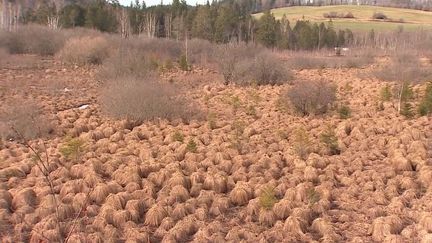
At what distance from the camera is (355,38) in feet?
250

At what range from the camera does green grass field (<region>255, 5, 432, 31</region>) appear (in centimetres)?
8669

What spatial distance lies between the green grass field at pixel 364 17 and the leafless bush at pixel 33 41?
58.8 m

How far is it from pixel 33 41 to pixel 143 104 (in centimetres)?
2723

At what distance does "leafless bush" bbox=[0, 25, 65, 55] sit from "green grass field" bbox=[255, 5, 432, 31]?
58.8 m

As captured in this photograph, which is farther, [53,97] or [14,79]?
[14,79]

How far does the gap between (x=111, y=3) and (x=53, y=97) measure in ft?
185

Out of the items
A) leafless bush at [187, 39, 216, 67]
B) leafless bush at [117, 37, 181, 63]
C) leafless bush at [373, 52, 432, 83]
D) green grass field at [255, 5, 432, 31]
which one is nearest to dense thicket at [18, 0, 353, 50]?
leafless bush at [187, 39, 216, 67]

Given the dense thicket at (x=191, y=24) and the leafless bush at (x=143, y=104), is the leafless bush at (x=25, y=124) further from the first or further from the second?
the dense thicket at (x=191, y=24)

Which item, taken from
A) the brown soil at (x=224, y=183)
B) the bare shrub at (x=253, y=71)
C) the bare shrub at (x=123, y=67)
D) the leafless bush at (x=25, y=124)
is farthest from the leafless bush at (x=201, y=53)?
the leafless bush at (x=25, y=124)

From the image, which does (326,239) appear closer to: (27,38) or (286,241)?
(286,241)

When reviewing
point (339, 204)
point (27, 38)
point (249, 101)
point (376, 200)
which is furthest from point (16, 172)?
point (27, 38)

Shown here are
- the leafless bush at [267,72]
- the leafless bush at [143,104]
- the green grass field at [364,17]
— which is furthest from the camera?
the green grass field at [364,17]

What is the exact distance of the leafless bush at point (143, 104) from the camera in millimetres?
15133

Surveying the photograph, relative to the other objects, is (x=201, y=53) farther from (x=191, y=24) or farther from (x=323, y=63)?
(x=191, y=24)
